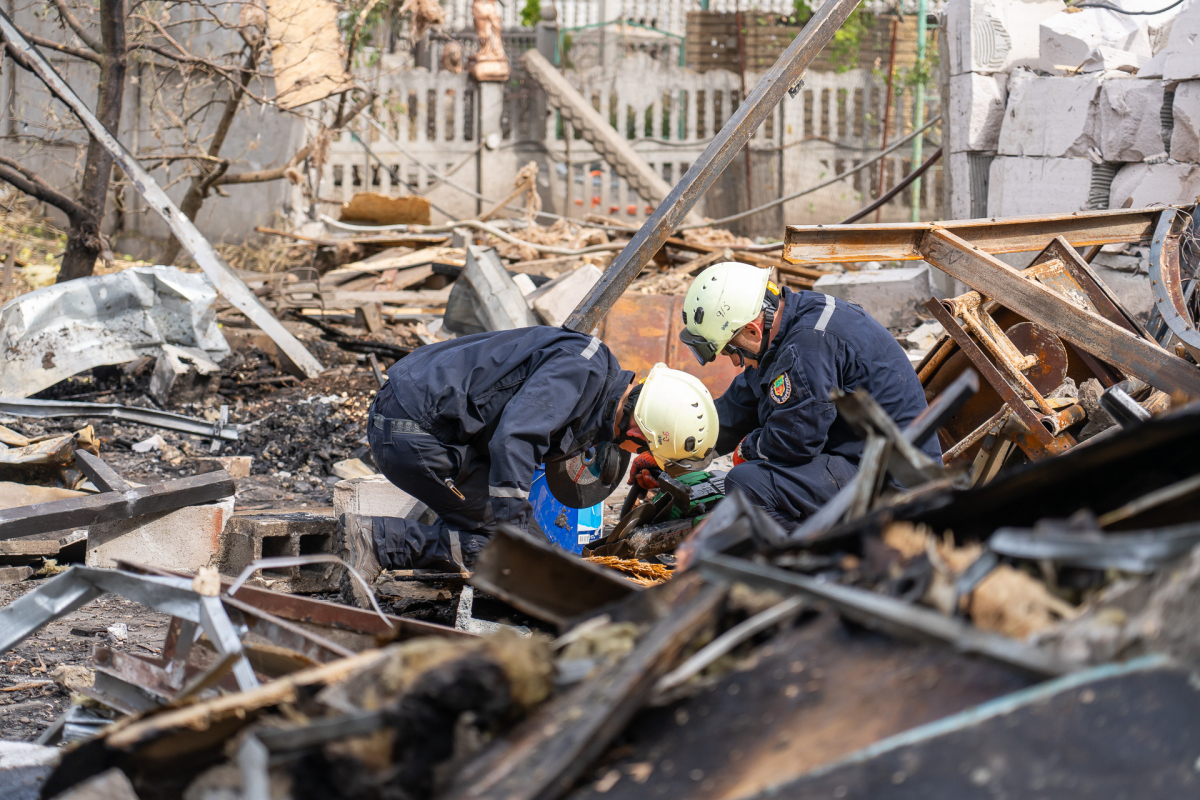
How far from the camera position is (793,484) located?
4.45 m

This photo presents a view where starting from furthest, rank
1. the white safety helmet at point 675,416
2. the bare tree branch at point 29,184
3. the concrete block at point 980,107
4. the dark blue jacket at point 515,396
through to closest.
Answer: the concrete block at point 980,107 < the bare tree branch at point 29,184 < the white safety helmet at point 675,416 < the dark blue jacket at point 515,396

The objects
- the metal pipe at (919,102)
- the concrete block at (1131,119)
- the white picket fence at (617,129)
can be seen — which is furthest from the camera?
the white picket fence at (617,129)

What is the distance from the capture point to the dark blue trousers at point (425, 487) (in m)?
4.72

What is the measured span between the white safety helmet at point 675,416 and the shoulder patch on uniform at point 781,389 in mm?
291

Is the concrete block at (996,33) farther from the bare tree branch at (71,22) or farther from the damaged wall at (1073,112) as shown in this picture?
the bare tree branch at (71,22)

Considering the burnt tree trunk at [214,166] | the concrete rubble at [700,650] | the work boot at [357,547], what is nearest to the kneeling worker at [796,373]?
the work boot at [357,547]

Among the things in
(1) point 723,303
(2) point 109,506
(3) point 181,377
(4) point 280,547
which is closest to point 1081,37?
(1) point 723,303

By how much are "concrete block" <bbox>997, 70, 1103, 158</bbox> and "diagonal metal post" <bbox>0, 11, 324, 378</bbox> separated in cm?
617

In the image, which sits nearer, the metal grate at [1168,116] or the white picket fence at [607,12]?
the metal grate at [1168,116]

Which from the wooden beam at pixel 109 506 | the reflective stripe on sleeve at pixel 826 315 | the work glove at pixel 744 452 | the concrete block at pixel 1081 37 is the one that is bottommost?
the wooden beam at pixel 109 506

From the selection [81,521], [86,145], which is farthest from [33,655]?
[86,145]

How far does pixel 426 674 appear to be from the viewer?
1.43 meters

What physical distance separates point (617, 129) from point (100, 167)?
9.52 meters

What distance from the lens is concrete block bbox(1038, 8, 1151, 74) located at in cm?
749
